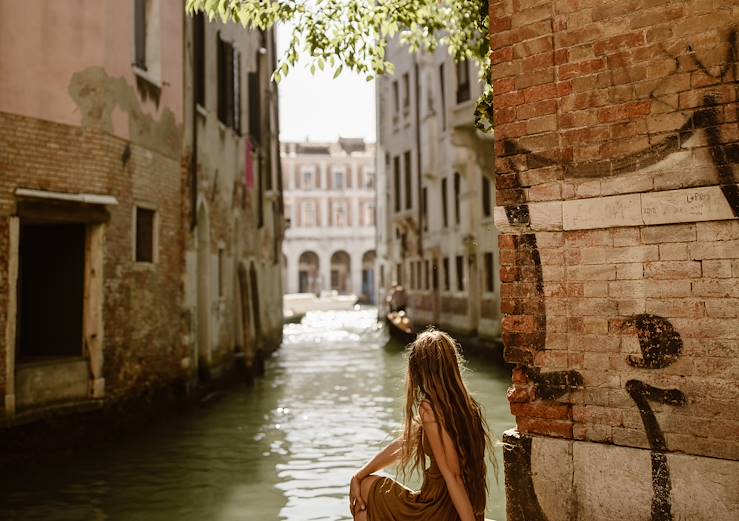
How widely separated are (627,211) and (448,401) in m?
1.31

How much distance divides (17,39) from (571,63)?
19.7 ft

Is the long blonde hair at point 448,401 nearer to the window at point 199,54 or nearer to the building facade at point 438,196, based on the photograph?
the window at point 199,54

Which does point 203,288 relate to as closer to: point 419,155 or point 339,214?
point 419,155

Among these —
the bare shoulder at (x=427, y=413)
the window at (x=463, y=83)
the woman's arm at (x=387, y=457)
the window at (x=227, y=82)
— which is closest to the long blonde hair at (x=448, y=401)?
the bare shoulder at (x=427, y=413)

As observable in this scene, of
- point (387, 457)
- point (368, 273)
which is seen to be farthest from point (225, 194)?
point (368, 273)

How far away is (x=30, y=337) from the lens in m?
8.93

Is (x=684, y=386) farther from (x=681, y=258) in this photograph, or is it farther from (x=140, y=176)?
(x=140, y=176)

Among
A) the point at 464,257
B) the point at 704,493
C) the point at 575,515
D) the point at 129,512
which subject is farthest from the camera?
the point at 464,257

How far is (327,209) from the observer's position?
5528 cm

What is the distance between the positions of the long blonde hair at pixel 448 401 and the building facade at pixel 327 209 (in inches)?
2013

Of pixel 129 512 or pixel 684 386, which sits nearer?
pixel 684 386

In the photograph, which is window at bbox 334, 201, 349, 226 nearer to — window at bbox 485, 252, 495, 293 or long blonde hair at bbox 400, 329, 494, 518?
window at bbox 485, 252, 495, 293

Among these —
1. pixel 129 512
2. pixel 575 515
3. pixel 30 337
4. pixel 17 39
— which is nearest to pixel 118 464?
pixel 129 512

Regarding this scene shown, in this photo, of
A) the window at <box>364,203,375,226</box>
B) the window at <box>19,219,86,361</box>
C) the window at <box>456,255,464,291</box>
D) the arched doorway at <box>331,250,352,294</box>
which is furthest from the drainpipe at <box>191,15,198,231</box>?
the arched doorway at <box>331,250,352,294</box>
